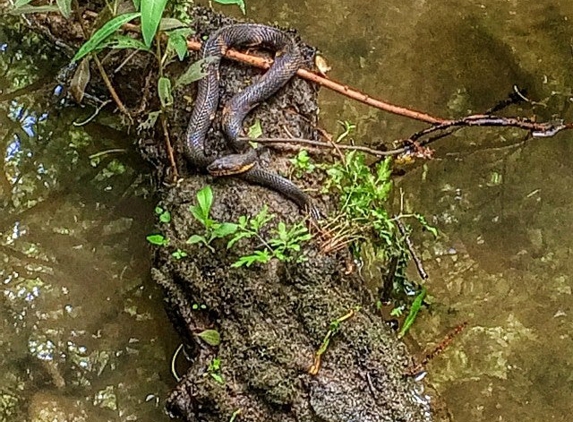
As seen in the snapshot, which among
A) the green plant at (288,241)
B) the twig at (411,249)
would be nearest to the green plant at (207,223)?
the green plant at (288,241)

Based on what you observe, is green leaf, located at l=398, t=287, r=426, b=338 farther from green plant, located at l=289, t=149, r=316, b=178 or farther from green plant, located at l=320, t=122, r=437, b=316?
green plant, located at l=289, t=149, r=316, b=178

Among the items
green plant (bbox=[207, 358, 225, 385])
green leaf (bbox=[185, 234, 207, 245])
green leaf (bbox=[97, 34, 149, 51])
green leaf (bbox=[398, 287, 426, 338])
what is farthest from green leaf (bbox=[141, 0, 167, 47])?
green leaf (bbox=[398, 287, 426, 338])

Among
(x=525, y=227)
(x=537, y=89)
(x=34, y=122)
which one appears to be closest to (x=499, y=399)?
(x=525, y=227)

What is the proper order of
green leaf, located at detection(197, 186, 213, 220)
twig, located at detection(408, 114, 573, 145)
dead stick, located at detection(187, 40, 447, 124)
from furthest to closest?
Answer: dead stick, located at detection(187, 40, 447, 124)
twig, located at detection(408, 114, 573, 145)
green leaf, located at detection(197, 186, 213, 220)

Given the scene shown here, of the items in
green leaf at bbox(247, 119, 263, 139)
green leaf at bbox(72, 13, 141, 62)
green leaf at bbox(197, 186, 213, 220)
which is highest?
green leaf at bbox(72, 13, 141, 62)

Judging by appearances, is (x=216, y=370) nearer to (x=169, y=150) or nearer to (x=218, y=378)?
(x=218, y=378)

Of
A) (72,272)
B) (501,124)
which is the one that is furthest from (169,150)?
(501,124)
